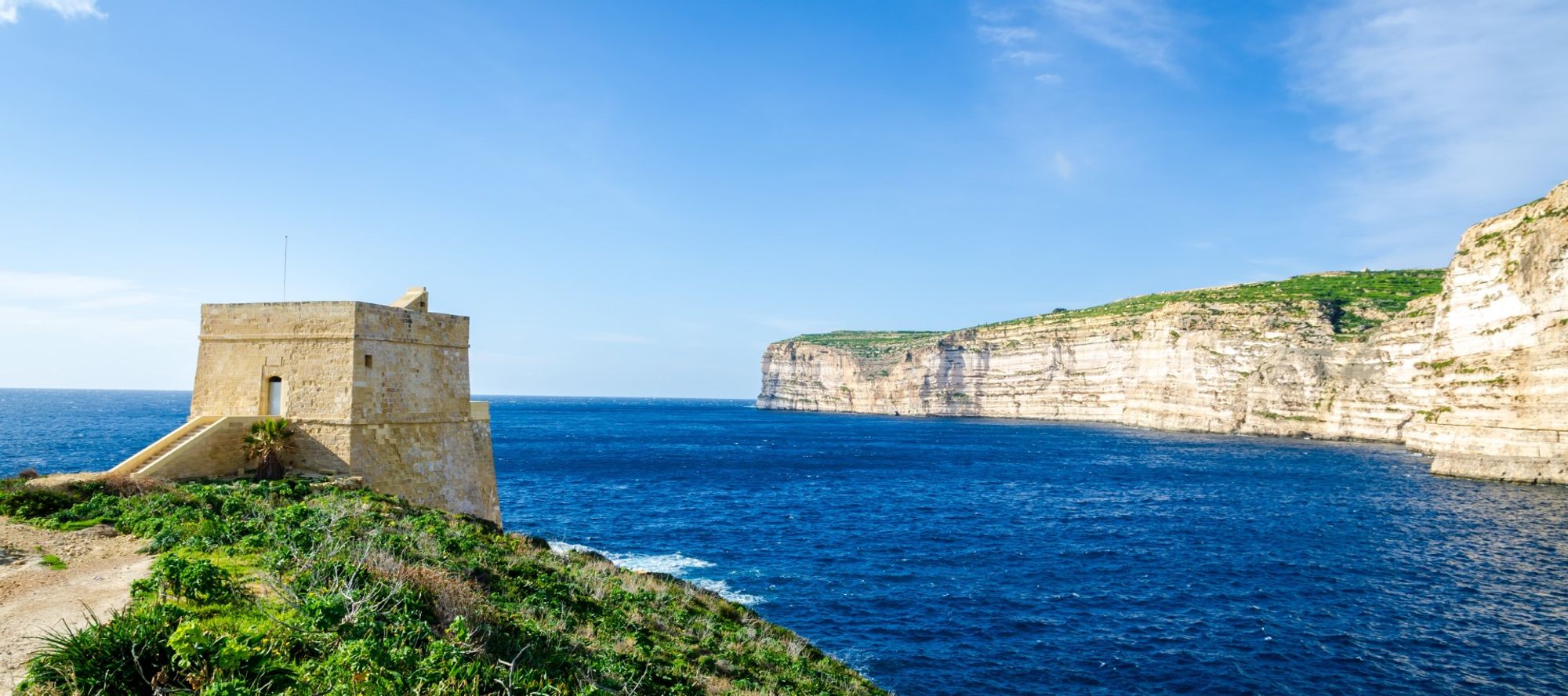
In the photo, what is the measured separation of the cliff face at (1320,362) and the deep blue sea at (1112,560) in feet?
16.6

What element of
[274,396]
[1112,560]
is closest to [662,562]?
[274,396]

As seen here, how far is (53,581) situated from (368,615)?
237 inches

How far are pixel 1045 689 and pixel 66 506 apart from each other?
20.5 metres

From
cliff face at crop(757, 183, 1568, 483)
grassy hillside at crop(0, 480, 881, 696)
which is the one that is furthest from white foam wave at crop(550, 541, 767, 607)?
cliff face at crop(757, 183, 1568, 483)

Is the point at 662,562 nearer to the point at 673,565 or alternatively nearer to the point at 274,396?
the point at 673,565

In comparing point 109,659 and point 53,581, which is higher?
point 109,659

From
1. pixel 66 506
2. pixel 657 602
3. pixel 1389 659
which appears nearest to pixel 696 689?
pixel 657 602

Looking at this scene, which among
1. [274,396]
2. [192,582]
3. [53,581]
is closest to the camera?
[192,582]

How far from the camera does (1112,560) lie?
1187 inches

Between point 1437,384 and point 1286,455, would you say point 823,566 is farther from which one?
point 1286,455

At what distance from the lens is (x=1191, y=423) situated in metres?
99.8

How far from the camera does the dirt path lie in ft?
26.7

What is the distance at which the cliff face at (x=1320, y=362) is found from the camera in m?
46.8

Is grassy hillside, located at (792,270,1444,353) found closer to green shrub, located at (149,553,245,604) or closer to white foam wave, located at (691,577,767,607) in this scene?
white foam wave, located at (691,577,767,607)
